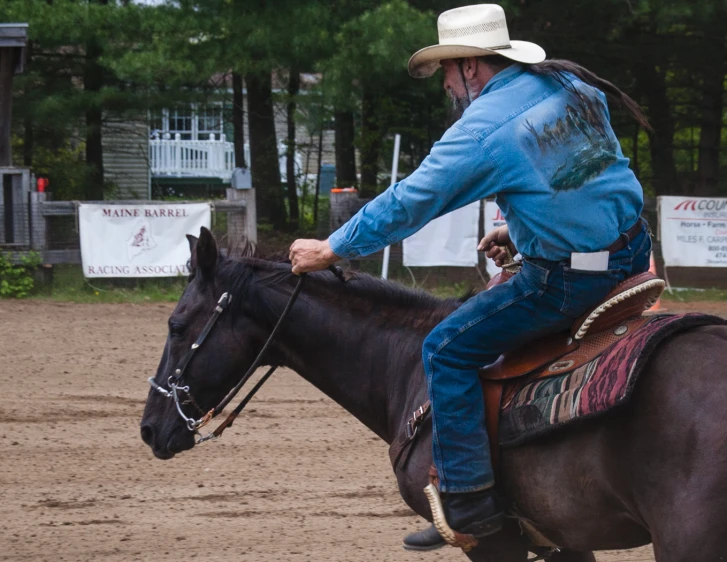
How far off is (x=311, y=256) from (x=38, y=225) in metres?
11.2

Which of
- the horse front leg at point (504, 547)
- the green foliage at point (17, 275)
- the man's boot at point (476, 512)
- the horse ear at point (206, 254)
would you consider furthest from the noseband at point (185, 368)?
the green foliage at point (17, 275)

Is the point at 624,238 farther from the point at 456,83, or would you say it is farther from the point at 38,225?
the point at 38,225

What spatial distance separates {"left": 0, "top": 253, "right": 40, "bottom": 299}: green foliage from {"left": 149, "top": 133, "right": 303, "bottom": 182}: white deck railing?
18443mm

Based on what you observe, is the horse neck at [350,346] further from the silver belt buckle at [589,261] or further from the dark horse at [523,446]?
the silver belt buckle at [589,261]

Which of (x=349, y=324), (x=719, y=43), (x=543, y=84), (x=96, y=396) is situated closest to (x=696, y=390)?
(x=543, y=84)

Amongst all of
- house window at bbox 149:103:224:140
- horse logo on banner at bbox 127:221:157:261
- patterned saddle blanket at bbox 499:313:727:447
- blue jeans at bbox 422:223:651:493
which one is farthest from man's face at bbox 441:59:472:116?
house window at bbox 149:103:224:140

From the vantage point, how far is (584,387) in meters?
3.05

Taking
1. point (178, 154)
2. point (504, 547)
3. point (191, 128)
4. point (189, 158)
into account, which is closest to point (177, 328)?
point (504, 547)

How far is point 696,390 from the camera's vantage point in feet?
9.24

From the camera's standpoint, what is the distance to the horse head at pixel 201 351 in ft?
12.7

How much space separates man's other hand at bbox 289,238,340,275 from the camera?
11.2 ft

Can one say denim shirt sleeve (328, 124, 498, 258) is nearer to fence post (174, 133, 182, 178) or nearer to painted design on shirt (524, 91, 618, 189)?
painted design on shirt (524, 91, 618, 189)

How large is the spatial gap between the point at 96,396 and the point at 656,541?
243 inches

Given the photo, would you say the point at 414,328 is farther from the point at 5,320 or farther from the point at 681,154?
the point at 681,154
